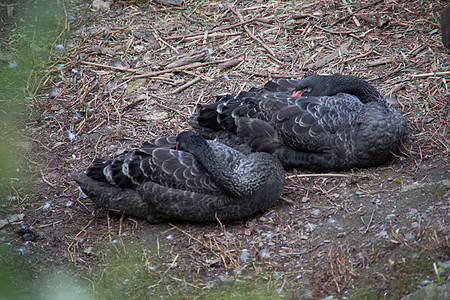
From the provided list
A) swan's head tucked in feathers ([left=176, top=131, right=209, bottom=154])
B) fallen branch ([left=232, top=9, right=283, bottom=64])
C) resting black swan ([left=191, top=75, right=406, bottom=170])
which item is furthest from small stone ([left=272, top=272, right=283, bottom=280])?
fallen branch ([left=232, top=9, right=283, bottom=64])

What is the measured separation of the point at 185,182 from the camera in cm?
502

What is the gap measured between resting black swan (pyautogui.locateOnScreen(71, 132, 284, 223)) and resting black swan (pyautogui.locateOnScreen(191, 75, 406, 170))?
0.50 m

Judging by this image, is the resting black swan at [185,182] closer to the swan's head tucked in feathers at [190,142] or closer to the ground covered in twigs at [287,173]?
the swan's head tucked in feathers at [190,142]

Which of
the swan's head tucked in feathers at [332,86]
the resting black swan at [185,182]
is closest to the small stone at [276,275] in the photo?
the resting black swan at [185,182]

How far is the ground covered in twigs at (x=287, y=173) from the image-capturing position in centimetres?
420

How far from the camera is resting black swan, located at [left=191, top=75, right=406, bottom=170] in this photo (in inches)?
216

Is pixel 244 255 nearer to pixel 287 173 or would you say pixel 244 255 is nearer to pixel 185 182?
pixel 185 182

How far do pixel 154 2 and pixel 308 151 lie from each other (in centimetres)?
514

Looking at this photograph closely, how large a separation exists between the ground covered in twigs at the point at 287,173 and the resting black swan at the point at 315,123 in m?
0.25

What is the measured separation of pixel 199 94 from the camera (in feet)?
23.9

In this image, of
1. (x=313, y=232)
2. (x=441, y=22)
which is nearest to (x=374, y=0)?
(x=441, y=22)

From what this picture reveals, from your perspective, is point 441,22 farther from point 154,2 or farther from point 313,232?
point 154,2

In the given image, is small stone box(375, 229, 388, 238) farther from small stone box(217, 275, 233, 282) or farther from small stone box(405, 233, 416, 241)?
small stone box(217, 275, 233, 282)

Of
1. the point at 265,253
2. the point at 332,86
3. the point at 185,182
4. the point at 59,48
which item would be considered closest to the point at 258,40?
the point at 332,86
